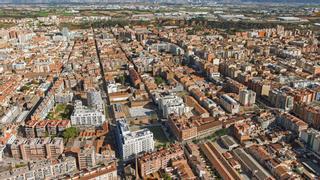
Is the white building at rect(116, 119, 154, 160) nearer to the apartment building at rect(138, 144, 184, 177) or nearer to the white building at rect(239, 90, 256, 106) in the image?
the apartment building at rect(138, 144, 184, 177)

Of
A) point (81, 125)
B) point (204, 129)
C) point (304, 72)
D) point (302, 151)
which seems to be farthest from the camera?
point (304, 72)

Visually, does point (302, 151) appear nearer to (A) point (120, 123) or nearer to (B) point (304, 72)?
(A) point (120, 123)

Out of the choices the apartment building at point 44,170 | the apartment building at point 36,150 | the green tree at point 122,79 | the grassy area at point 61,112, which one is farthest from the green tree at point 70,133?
the green tree at point 122,79

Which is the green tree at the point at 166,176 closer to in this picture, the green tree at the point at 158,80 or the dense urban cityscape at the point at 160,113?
the dense urban cityscape at the point at 160,113

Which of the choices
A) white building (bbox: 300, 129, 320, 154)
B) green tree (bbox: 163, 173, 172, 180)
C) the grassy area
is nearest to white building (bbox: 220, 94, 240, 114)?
white building (bbox: 300, 129, 320, 154)

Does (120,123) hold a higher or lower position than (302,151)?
higher

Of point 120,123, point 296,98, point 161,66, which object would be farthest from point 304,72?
point 120,123

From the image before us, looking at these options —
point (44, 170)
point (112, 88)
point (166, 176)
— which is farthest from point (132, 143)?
point (112, 88)
